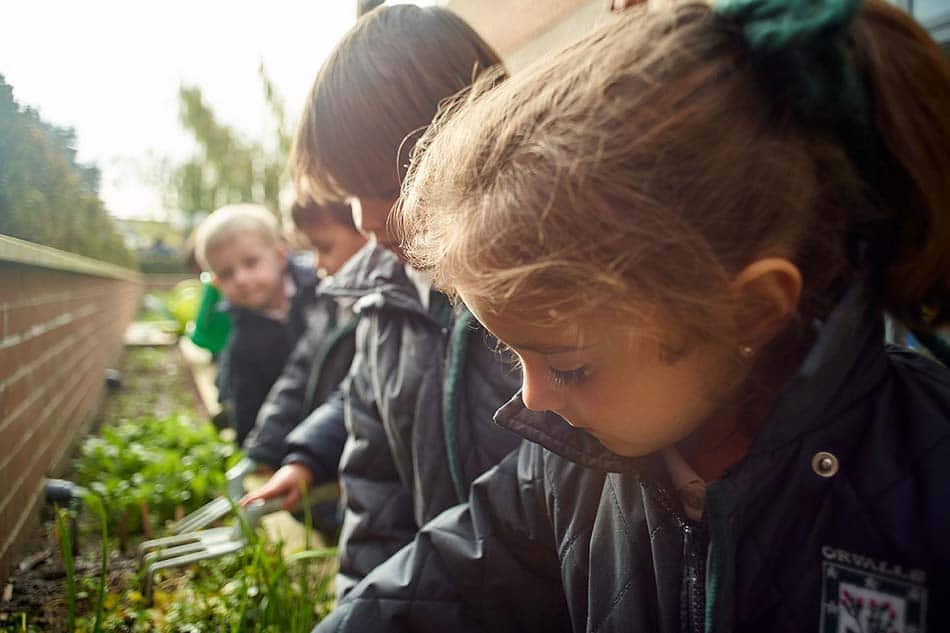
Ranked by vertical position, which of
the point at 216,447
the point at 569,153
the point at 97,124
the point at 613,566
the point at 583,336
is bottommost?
the point at 216,447

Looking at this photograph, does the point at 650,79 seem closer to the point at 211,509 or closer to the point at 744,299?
the point at 744,299

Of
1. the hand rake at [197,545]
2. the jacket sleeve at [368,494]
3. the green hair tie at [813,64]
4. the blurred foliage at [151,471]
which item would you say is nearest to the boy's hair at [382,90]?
the jacket sleeve at [368,494]

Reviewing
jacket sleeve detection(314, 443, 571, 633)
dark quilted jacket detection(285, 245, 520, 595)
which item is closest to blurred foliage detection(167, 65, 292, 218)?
dark quilted jacket detection(285, 245, 520, 595)

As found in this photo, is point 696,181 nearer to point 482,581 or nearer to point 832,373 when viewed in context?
point 832,373

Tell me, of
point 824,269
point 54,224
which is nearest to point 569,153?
point 824,269

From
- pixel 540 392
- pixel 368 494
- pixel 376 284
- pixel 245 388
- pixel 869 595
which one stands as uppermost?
pixel 376 284

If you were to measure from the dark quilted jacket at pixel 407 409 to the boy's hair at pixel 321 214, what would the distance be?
2.55 feet

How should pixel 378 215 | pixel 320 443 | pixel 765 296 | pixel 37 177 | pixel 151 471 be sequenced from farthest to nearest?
pixel 151 471
pixel 320 443
pixel 378 215
pixel 37 177
pixel 765 296

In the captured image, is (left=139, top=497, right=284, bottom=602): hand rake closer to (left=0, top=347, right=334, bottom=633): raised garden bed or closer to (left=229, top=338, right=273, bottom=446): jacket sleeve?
(left=0, top=347, right=334, bottom=633): raised garden bed

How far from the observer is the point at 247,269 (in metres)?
3.79

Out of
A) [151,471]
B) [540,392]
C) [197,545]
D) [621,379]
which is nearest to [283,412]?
[151,471]

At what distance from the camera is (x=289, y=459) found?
2.32m

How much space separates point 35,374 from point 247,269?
1758 mm

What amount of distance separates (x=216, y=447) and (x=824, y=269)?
9.34 ft
